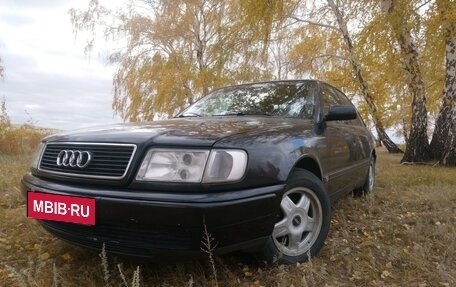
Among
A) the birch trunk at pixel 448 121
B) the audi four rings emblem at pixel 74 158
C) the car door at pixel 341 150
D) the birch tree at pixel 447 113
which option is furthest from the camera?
the birch trunk at pixel 448 121

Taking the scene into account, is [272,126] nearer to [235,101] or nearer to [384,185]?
[235,101]

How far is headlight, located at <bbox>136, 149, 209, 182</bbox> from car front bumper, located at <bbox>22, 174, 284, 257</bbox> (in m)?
0.09

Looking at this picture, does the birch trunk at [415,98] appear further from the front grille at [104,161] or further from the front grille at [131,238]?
the front grille at [131,238]

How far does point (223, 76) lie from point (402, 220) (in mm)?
10408

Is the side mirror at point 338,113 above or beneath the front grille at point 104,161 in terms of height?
above

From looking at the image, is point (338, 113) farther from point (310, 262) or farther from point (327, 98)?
point (310, 262)

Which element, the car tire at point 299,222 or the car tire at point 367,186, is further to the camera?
the car tire at point 367,186

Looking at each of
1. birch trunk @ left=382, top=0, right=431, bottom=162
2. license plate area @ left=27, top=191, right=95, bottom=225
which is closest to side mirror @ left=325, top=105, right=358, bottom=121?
license plate area @ left=27, top=191, right=95, bottom=225

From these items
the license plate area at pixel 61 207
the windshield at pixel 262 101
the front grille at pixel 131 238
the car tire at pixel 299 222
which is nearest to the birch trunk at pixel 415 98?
the windshield at pixel 262 101

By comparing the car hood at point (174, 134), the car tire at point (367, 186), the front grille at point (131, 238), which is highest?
the car hood at point (174, 134)

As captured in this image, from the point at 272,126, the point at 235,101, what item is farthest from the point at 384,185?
the point at 272,126

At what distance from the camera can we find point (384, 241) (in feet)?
9.84

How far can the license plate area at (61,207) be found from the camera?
196 centimetres

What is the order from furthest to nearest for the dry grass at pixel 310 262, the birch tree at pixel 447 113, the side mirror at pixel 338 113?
the birch tree at pixel 447 113 < the side mirror at pixel 338 113 < the dry grass at pixel 310 262
